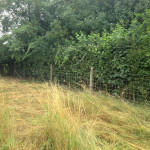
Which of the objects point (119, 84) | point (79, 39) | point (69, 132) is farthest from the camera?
point (79, 39)

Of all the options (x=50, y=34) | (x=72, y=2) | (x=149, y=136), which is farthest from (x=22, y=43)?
(x=149, y=136)

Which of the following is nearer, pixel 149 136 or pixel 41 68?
pixel 149 136

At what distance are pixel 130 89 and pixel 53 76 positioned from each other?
4259 millimetres

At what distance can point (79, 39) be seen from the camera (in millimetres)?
5512

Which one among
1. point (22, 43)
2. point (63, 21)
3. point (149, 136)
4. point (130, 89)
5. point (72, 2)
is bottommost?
point (149, 136)

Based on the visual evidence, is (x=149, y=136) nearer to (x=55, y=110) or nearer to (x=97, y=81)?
(x=55, y=110)

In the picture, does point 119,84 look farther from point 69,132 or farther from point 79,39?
point 69,132

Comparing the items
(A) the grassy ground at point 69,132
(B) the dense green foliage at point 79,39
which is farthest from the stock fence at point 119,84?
(A) the grassy ground at point 69,132

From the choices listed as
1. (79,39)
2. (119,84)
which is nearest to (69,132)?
(119,84)

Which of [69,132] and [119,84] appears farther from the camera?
[119,84]

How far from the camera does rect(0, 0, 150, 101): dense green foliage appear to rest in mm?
3814

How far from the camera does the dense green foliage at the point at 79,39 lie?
3.81 metres

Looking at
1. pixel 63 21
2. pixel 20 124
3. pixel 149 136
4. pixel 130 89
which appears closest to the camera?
pixel 149 136

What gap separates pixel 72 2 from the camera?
8969mm
